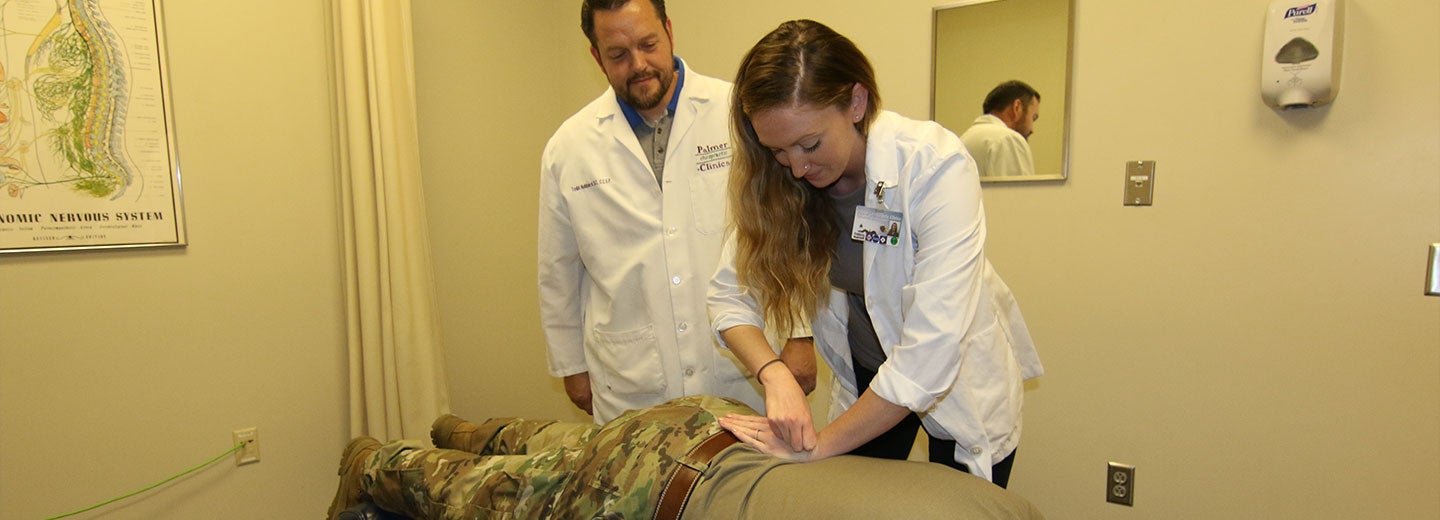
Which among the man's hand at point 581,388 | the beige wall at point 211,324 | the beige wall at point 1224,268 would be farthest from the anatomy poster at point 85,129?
the beige wall at point 1224,268

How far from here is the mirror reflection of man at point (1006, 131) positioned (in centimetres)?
207

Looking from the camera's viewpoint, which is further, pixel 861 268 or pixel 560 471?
pixel 560 471

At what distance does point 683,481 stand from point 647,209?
25.3 inches

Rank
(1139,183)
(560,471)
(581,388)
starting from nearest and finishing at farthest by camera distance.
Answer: (560,471) → (581,388) → (1139,183)

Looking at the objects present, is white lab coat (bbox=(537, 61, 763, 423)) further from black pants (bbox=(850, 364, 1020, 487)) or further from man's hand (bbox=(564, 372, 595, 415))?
black pants (bbox=(850, 364, 1020, 487))

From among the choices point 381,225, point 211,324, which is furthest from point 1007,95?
point 211,324

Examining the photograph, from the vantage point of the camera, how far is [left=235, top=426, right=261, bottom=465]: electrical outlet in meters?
2.04

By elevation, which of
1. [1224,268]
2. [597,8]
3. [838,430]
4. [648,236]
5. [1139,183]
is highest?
[597,8]

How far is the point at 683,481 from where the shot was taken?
1.19m

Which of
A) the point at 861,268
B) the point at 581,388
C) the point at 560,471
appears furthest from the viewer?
the point at 581,388

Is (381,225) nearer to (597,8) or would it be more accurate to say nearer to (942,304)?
(597,8)

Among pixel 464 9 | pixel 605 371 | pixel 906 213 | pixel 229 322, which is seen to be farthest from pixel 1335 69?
pixel 229 322

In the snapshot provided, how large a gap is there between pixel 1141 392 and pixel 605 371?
1.41 metres

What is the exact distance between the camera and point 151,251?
1.86 meters
